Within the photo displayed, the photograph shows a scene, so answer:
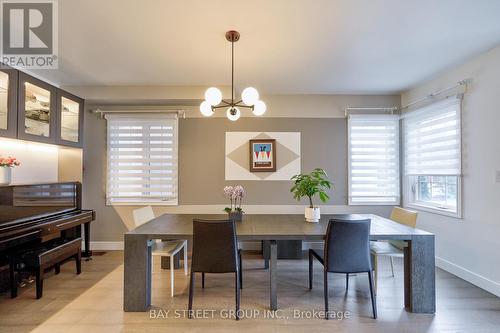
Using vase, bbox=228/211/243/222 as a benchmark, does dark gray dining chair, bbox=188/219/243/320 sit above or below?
below

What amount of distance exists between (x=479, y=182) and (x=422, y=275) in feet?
4.61

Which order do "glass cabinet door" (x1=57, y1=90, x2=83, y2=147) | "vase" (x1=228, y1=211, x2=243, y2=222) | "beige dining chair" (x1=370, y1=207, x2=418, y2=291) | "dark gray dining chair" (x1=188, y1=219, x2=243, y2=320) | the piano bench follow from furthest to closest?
"glass cabinet door" (x1=57, y1=90, x2=83, y2=147)
"vase" (x1=228, y1=211, x2=243, y2=222)
"beige dining chair" (x1=370, y1=207, x2=418, y2=291)
the piano bench
"dark gray dining chair" (x1=188, y1=219, x2=243, y2=320)

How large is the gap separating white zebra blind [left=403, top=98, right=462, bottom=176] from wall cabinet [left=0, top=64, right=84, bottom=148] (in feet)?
16.5

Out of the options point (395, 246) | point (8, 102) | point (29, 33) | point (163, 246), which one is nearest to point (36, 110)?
point (8, 102)

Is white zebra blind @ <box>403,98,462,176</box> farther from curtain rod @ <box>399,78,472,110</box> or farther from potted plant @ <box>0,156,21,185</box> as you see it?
potted plant @ <box>0,156,21,185</box>

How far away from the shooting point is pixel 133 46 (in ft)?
8.55

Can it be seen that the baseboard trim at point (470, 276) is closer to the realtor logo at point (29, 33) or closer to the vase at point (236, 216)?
the vase at point (236, 216)

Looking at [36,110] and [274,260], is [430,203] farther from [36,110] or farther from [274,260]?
[36,110]

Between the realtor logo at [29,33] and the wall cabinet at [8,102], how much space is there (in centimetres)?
27

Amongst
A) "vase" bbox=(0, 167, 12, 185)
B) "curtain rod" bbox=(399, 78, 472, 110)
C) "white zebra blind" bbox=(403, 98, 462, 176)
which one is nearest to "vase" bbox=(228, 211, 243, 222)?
"vase" bbox=(0, 167, 12, 185)

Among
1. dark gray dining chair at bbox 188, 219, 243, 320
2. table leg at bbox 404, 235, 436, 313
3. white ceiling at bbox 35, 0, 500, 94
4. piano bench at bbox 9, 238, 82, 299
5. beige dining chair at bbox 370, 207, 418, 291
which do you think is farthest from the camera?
beige dining chair at bbox 370, 207, 418, 291

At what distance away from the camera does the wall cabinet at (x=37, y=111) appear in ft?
8.62

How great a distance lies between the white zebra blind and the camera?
3.11m

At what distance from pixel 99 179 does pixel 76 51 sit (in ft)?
6.80
